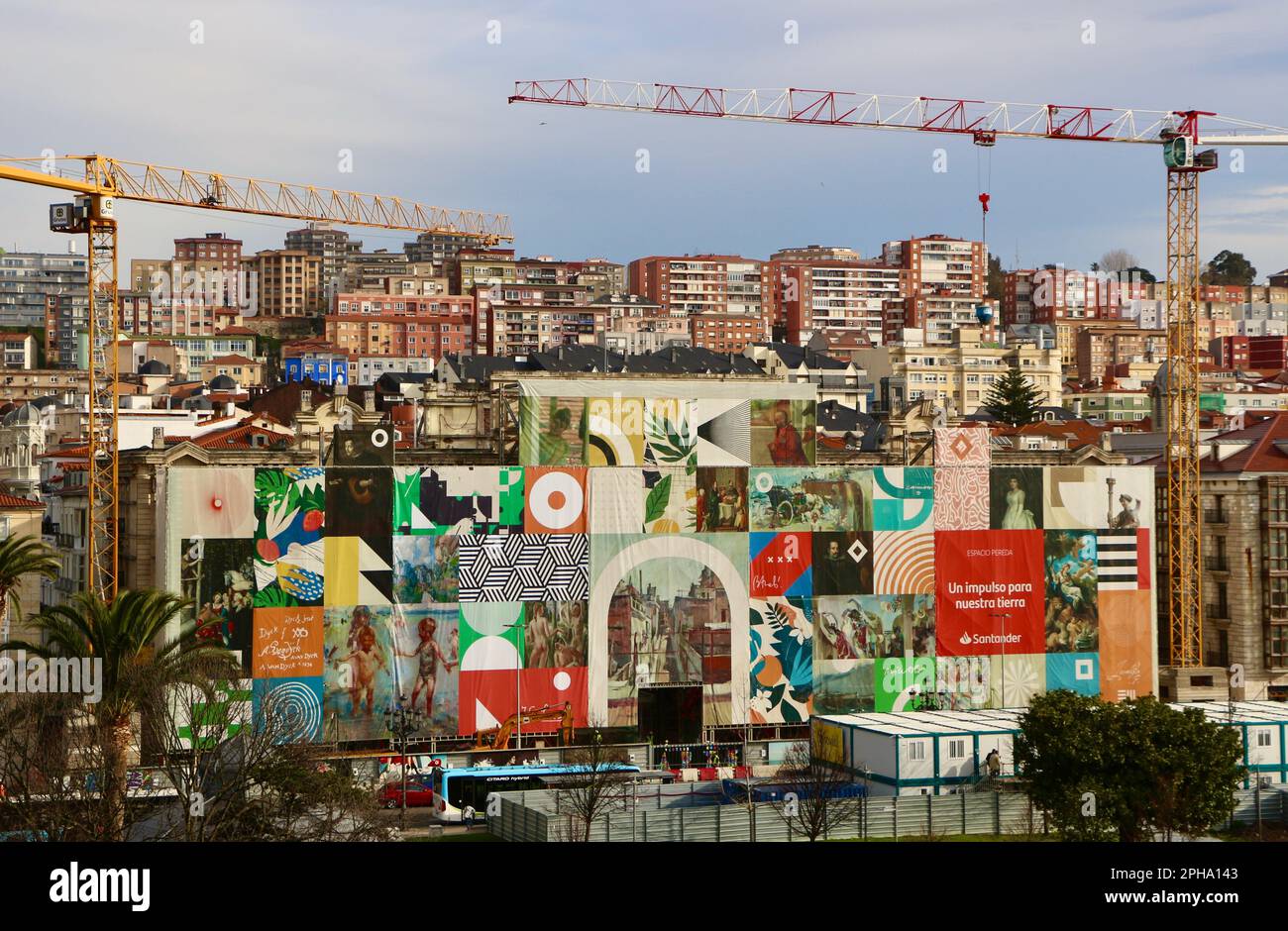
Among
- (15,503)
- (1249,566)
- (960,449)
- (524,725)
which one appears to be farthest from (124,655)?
(1249,566)

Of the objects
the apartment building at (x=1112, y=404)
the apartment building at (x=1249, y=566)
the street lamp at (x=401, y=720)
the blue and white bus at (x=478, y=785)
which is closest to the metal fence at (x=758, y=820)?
the blue and white bus at (x=478, y=785)

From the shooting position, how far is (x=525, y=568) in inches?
2825

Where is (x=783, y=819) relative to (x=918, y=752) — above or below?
below

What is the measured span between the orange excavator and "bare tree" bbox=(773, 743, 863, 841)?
32.7ft

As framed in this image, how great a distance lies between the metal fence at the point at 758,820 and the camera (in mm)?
49031

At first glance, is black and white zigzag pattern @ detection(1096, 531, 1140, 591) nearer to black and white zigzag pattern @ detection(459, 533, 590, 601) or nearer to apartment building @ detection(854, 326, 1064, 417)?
black and white zigzag pattern @ detection(459, 533, 590, 601)

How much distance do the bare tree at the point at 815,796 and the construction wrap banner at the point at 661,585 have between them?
9.50 meters

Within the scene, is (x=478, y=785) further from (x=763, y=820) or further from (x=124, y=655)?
(x=124, y=655)

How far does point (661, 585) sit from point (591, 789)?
23.1 meters

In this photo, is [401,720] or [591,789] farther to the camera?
[401,720]

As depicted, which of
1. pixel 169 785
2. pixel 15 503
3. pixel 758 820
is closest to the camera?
pixel 758 820

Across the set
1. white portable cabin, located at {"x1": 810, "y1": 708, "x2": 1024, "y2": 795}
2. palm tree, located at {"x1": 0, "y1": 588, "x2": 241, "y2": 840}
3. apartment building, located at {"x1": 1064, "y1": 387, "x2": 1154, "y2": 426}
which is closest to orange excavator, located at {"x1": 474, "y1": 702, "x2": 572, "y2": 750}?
white portable cabin, located at {"x1": 810, "y1": 708, "x2": 1024, "y2": 795}

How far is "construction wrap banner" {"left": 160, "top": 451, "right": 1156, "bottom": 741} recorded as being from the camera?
68750 mm

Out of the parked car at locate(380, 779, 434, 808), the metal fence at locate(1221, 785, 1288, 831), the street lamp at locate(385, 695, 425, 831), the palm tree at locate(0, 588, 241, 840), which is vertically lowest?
the parked car at locate(380, 779, 434, 808)
